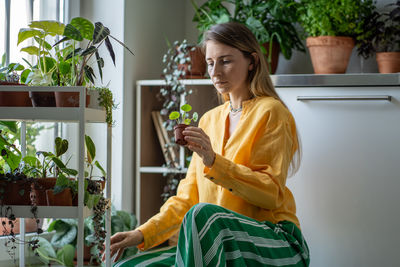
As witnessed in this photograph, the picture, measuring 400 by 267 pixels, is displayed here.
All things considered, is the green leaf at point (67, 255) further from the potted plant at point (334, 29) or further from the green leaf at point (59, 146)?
the potted plant at point (334, 29)

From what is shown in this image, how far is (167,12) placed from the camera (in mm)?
3182

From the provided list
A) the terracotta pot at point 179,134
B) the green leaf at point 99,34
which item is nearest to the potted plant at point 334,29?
the terracotta pot at point 179,134

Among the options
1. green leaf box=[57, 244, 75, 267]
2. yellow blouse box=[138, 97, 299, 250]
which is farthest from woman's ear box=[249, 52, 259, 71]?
green leaf box=[57, 244, 75, 267]

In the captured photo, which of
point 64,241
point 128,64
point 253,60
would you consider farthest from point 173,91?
point 64,241

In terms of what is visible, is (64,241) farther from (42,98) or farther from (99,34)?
(99,34)

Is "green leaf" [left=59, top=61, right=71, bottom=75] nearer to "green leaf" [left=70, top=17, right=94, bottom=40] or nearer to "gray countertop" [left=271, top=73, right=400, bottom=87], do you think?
"green leaf" [left=70, top=17, right=94, bottom=40]

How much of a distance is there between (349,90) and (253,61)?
550 mm

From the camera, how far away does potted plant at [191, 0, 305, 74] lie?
9.02 feet

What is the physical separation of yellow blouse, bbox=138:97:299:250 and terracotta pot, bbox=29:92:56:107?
0.51m

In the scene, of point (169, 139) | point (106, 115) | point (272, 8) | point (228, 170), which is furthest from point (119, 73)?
point (228, 170)

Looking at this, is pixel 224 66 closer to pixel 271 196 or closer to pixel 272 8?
pixel 271 196

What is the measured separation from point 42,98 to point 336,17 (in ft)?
4.96

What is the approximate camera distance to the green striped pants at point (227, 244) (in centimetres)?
147

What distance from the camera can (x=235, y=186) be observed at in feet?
5.81
